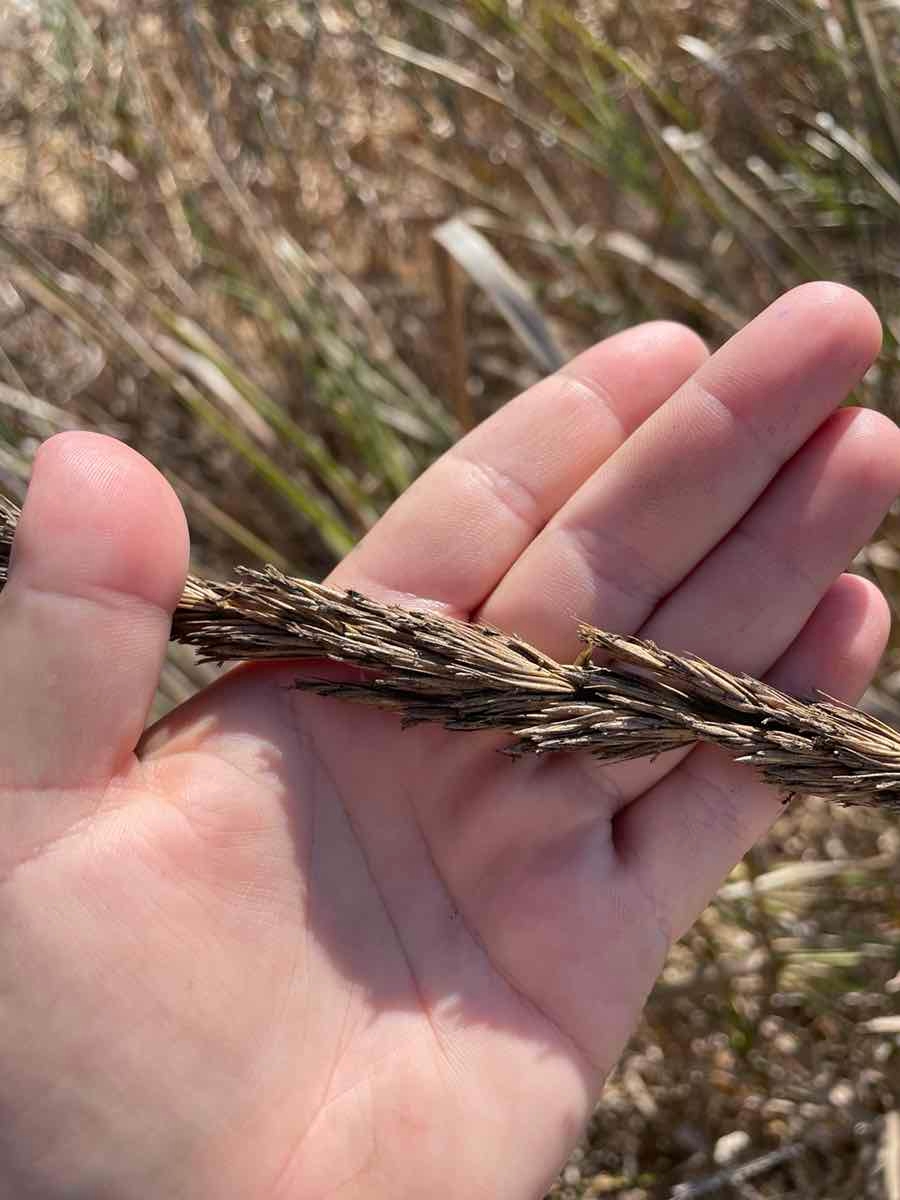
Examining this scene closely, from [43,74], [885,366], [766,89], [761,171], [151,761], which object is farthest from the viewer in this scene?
[766,89]

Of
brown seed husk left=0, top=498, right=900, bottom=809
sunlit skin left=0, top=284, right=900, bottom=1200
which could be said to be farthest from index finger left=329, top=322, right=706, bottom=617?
brown seed husk left=0, top=498, right=900, bottom=809

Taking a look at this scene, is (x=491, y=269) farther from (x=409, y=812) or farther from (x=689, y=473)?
(x=409, y=812)

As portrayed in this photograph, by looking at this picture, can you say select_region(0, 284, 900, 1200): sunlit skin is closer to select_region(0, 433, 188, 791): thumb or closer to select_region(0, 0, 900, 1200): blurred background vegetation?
select_region(0, 433, 188, 791): thumb

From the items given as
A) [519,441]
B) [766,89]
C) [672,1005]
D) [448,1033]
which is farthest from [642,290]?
[448,1033]

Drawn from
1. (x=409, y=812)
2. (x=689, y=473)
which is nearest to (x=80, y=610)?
(x=409, y=812)

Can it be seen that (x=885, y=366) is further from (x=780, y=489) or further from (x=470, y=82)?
(x=470, y=82)

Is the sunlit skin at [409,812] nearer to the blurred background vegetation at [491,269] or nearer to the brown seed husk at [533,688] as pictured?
the brown seed husk at [533,688]

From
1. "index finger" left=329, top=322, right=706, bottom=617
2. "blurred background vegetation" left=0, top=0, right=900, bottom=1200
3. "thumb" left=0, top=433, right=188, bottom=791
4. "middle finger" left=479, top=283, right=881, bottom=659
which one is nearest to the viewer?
"thumb" left=0, top=433, right=188, bottom=791
